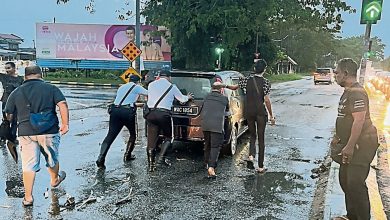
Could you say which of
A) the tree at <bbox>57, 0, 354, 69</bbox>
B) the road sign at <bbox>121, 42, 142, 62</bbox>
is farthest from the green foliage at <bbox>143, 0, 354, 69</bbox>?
the road sign at <bbox>121, 42, 142, 62</bbox>

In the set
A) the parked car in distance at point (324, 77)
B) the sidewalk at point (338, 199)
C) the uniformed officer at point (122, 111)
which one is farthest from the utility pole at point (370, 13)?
the parked car in distance at point (324, 77)

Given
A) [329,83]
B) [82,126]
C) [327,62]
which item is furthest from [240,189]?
A: [327,62]

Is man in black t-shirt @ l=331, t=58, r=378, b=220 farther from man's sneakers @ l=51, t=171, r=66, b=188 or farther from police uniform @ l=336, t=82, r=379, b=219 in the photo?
man's sneakers @ l=51, t=171, r=66, b=188

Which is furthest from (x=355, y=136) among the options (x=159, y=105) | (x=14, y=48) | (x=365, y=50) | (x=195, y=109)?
(x=14, y=48)

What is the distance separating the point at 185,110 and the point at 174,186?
216 centimetres

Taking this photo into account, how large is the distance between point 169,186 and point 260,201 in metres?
1.42

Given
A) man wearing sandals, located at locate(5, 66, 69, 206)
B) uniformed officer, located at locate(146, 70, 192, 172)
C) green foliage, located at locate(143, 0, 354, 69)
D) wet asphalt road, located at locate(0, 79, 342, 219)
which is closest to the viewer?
wet asphalt road, located at locate(0, 79, 342, 219)

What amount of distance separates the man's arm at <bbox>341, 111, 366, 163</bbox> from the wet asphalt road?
151cm

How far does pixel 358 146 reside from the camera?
4.50m

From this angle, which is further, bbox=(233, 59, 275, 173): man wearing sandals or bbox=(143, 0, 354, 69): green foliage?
bbox=(143, 0, 354, 69): green foliage

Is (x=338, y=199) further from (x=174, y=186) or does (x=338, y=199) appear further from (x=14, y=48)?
(x=14, y=48)

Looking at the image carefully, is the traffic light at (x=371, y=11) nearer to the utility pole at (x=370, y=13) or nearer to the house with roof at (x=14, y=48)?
the utility pole at (x=370, y=13)

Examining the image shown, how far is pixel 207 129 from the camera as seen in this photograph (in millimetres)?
7434

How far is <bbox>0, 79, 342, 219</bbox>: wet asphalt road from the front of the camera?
18.5 ft
